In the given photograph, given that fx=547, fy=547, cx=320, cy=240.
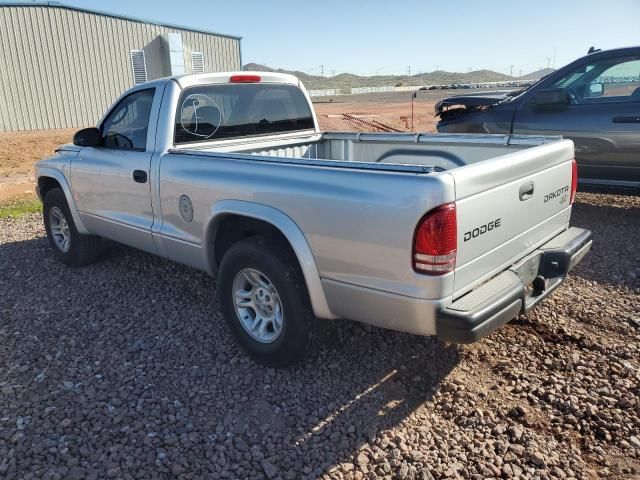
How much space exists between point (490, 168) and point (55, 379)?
9.69ft

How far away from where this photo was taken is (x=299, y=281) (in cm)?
324

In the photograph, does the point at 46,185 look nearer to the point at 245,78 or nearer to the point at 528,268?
the point at 245,78

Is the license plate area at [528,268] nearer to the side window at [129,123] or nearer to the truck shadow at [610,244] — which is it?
the truck shadow at [610,244]

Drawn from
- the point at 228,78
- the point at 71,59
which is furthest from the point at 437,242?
the point at 71,59

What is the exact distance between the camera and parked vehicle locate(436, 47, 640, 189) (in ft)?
20.3

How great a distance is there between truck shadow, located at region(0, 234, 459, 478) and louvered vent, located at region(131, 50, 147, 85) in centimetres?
1642

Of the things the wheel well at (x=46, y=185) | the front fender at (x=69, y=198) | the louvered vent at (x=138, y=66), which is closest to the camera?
the front fender at (x=69, y=198)

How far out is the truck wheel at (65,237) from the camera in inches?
217

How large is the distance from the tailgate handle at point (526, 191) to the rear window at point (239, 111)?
8.15ft

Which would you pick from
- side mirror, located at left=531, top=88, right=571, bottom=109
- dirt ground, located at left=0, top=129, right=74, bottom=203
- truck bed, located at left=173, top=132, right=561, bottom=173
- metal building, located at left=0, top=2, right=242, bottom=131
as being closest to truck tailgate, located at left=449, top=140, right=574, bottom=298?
truck bed, located at left=173, top=132, right=561, bottom=173

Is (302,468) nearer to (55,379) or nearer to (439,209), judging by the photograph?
(439,209)

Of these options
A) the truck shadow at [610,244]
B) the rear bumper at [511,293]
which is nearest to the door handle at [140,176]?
the rear bumper at [511,293]

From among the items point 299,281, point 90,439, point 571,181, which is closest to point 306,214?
point 299,281

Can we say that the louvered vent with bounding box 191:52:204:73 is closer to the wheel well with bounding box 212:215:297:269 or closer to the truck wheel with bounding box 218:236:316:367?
the wheel well with bounding box 212:215:297:269
